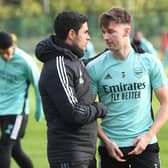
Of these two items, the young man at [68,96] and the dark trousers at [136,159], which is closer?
the young man at [68,96]

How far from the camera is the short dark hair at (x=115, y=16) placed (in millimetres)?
Answer: 6554

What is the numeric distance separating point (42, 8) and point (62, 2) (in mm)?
2013

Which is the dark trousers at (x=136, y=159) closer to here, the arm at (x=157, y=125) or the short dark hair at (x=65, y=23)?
the arm at (x=157, y=125)

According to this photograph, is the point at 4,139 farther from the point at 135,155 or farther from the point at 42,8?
the point at 42,8

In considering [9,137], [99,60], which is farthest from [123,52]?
[9,137]

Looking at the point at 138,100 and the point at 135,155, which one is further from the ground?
the point at 138,100

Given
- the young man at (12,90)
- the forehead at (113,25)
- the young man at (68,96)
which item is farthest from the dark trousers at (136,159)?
the young man at (12,90)

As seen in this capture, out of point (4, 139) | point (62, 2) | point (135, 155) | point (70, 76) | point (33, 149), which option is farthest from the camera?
point (62, 2)

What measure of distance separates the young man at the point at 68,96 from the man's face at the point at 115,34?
6.8 inches

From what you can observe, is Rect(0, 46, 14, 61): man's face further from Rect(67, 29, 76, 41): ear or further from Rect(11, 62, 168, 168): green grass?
Rect(67, 29, 76, 41): ear

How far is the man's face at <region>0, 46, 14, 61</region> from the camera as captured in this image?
412 inches

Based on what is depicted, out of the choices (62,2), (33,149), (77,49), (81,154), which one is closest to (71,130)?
(81,154)

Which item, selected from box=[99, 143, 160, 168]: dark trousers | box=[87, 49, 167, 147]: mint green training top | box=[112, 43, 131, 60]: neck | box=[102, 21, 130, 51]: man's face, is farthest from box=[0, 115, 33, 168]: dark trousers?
box=[102, 21, 130, 51]: man's face

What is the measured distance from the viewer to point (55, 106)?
640 cm
